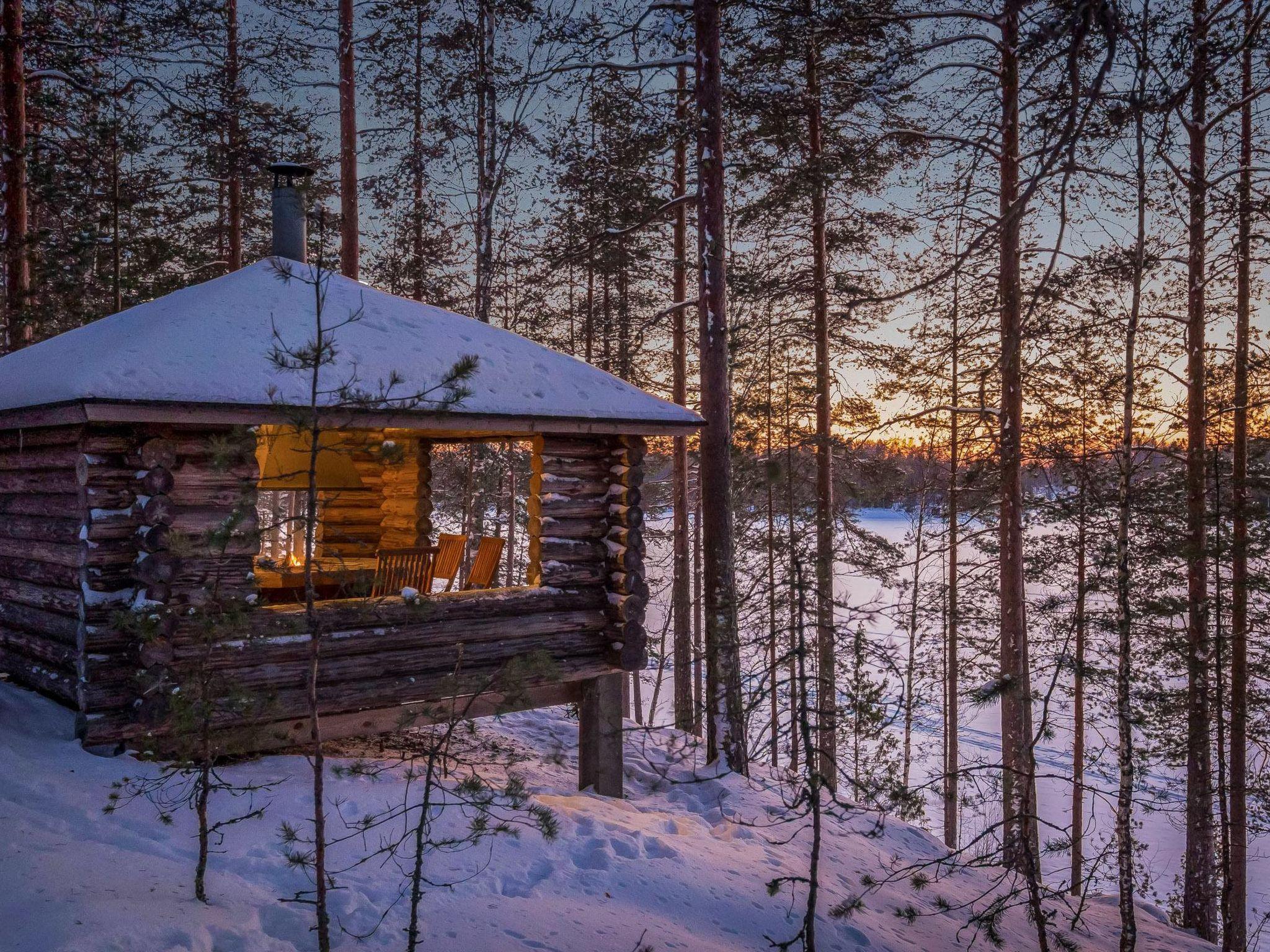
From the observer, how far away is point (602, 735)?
8.90 meters

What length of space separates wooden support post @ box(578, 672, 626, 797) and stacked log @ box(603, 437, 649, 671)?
379 mm

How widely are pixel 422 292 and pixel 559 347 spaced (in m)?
4.01

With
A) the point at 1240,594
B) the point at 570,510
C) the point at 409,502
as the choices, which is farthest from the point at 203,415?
the point at 1240,594

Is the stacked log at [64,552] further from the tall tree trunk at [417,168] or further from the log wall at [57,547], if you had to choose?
the tall tree trunk at [417,168]

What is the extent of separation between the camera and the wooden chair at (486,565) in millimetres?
9070

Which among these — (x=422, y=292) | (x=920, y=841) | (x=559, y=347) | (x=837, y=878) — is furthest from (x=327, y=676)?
(x=559, y=347)

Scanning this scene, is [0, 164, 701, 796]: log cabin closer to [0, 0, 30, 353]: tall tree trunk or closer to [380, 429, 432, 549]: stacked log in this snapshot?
[380, 429, 432, 549]: stacked log

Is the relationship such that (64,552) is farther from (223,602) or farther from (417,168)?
(417,168)

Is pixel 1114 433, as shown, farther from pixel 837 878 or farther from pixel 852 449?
pixel 837 878

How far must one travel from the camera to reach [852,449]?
14883 millimetres

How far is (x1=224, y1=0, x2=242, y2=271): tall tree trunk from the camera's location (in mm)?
13812

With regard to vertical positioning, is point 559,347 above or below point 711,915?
above

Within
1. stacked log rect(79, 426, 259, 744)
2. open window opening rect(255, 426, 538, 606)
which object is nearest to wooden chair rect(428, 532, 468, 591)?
open window opening rect(255, 426, 538, 606)

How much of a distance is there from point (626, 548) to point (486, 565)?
1662 millimetres
